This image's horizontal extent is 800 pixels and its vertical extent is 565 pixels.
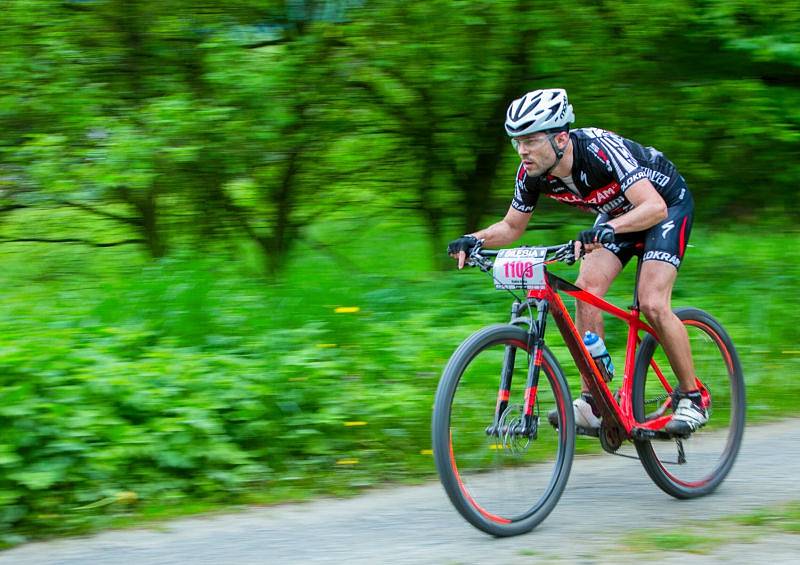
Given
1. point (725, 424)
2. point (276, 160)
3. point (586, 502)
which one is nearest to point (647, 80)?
point (276, 160)

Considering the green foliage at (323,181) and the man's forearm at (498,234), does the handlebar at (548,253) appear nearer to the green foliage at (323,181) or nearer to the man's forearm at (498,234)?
the man's forearm at (498,234)

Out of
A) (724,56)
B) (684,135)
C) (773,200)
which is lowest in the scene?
(773,200)

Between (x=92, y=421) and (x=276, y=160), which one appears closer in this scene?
(x=92, y=421)

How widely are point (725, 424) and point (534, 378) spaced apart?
4.77 feet

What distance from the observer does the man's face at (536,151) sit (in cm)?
504

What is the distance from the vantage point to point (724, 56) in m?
9.50

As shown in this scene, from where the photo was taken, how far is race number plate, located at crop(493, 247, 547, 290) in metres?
4.76

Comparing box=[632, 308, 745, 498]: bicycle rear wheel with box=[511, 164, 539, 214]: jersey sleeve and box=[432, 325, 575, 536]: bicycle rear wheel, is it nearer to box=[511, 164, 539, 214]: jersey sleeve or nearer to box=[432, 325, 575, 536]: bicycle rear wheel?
box=[432, 325, 575, 536]: bicycle rear wheel

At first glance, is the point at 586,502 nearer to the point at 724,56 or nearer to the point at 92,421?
the point at 92,421

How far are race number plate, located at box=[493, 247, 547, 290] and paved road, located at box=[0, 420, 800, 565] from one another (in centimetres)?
111

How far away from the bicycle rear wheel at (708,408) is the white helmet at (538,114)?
121 cm

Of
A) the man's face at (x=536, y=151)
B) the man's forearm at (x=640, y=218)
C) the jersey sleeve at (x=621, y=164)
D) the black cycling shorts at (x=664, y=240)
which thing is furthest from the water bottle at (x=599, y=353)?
the man's face at (x=536, y=151)

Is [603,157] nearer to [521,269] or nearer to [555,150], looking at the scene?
[555,150]

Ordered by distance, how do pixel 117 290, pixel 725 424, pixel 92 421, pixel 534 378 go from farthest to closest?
1. pixel 117 290
2. pixel 725 424
3. pixel 92 421
4. pixel 534 378
